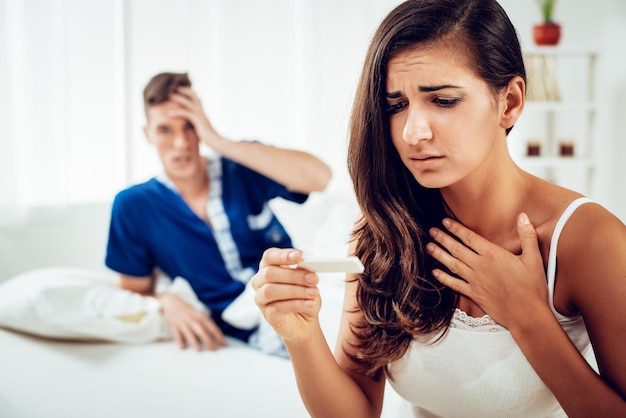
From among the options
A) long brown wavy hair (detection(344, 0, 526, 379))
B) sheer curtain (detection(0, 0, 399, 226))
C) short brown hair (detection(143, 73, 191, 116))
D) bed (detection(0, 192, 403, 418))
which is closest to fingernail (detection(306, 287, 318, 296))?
long brown wavy hair (detection(344, 0, 526, 379))

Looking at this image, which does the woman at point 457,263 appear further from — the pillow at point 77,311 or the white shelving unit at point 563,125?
the white shelving unit at point 563,125

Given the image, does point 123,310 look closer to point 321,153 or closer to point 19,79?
point 19,79

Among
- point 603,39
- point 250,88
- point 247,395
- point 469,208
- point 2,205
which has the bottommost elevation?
point 247,395

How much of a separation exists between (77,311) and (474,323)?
118 cm

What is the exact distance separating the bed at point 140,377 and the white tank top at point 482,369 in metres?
0.25

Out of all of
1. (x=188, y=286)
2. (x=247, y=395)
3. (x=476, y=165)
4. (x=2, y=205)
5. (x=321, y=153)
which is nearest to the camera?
(x=476, y=165)

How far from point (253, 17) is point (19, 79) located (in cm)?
130

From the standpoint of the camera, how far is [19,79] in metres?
2.40

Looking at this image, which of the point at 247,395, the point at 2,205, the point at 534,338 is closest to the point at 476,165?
the point at 534,338

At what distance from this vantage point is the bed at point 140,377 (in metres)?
1.45

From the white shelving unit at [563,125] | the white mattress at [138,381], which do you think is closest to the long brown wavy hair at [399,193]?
the white mattress at [138,381]

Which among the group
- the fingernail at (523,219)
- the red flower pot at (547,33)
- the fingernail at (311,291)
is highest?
the red flower pot at (547,33)

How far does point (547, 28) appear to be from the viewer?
10.8ft

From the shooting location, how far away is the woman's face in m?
0.97
